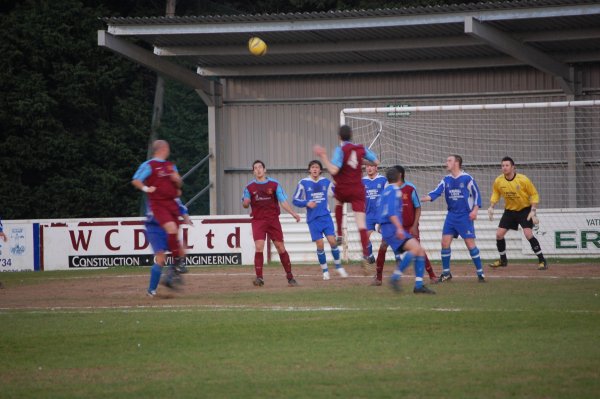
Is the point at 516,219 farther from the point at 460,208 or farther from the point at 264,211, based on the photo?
the point at 264,211

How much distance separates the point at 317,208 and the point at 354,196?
334 cm

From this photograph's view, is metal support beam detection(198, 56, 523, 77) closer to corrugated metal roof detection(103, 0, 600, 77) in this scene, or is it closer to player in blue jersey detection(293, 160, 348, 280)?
corrugated metal roof detection(103, 0, 600, 77)

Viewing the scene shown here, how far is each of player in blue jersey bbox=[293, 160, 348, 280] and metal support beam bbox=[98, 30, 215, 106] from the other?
38.0 ft

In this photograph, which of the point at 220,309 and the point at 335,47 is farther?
the point at 335,47

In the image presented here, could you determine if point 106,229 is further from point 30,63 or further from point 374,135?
point 30,63

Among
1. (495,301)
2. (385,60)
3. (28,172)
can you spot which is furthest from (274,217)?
(28,172)

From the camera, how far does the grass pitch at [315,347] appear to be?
8.50 metres

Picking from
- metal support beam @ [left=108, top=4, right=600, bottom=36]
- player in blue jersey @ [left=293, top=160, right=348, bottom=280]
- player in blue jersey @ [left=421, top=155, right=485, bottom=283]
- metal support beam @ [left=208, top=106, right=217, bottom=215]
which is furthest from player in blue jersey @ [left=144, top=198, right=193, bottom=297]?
metal support beam @ [left=208, top=106, right=217, bottom=215]

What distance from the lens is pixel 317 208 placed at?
19.2 meters

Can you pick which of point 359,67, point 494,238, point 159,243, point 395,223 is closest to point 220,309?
point 159,243

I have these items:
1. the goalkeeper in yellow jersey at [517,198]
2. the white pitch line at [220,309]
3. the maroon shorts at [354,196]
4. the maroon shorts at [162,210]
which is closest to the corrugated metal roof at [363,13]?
the goalkeeper in yellow jersey at [517,198]

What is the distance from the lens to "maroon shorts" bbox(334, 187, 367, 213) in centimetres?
1584

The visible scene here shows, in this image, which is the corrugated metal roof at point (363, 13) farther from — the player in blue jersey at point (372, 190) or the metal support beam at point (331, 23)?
the player in blue jersey at point (372, 190)

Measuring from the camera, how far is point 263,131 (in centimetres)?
3378
